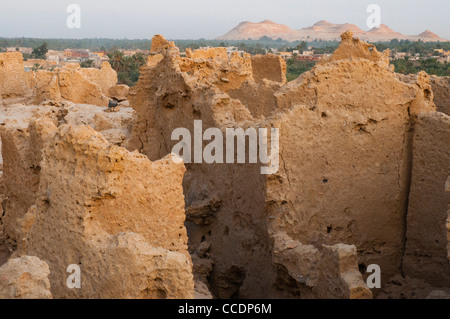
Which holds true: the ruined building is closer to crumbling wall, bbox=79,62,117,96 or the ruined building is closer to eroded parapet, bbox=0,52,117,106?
eroded parapet, bbox=0,52,117,106

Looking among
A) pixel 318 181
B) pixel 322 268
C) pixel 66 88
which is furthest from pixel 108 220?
pixel 66 88

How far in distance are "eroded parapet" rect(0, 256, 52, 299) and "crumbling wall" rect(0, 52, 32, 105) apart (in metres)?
14.6

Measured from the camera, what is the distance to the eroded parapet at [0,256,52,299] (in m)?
4.19

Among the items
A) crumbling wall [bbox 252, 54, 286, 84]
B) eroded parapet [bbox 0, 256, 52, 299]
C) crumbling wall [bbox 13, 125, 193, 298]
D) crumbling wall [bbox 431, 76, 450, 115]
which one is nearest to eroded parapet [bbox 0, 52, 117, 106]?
crumbling wall [bbox 252, 54, 286, 84]

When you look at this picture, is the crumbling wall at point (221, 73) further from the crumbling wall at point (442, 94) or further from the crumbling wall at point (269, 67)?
the crumbling wall at point (269, 67)

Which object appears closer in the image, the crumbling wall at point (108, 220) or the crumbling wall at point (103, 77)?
the crumbling wall at point (108, 220)

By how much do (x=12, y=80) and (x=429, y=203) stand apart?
14.6 m

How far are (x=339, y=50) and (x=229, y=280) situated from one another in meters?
4.44

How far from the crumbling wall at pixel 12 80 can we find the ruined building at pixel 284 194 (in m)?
9.79

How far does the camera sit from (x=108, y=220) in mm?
5496

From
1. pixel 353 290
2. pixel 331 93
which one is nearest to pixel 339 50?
pixel 331 93

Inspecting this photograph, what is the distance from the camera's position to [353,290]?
5.61 meters

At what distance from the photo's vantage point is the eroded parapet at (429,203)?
24.4 ft

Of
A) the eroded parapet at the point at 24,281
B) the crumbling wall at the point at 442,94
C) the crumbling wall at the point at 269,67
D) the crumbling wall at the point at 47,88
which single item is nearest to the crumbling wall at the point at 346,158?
the crumbling wall at the point at 442,94
